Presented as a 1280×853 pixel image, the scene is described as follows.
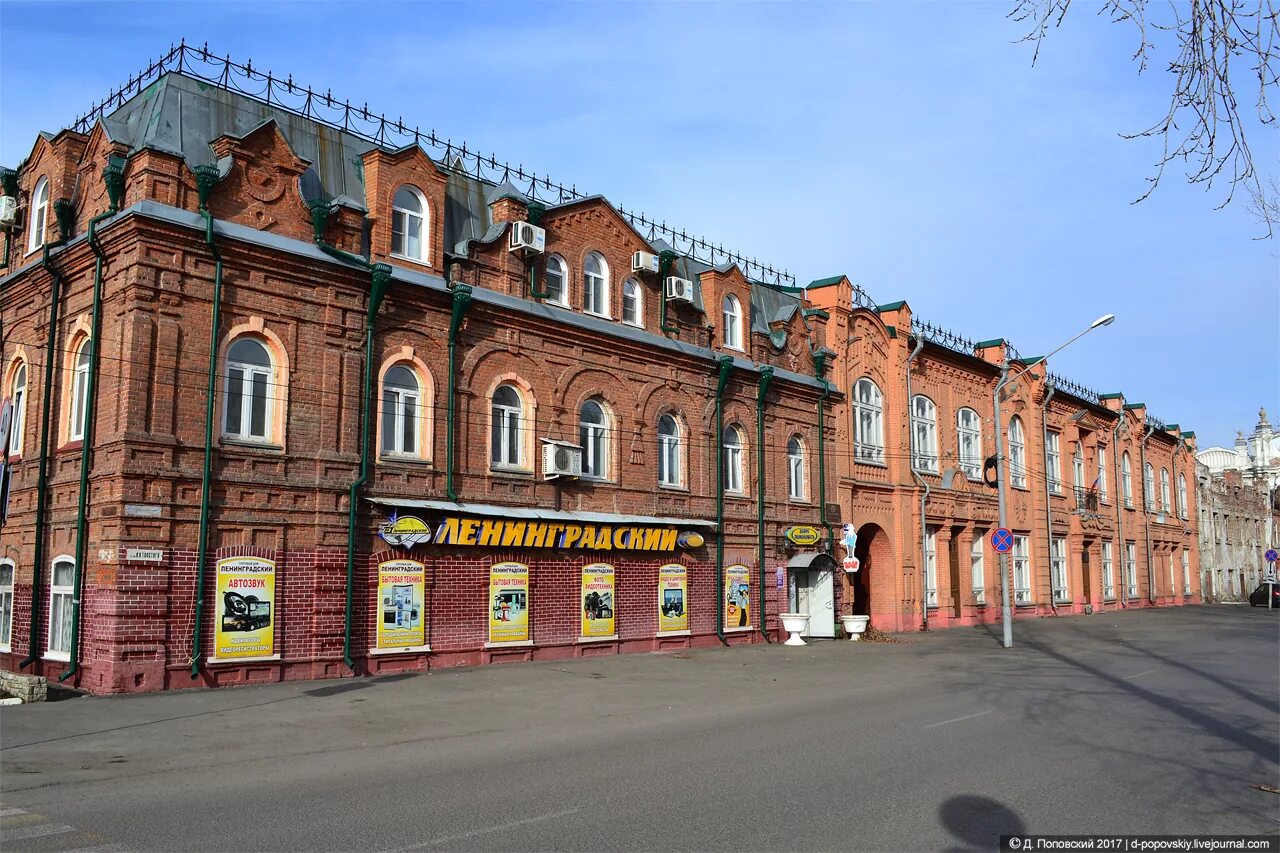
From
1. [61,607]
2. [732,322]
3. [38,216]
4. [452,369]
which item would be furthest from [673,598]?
[38,216]

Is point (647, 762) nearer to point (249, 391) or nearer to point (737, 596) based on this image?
point (249, 391)

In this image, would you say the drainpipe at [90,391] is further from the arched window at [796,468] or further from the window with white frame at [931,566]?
the window with white frame at [931,566]

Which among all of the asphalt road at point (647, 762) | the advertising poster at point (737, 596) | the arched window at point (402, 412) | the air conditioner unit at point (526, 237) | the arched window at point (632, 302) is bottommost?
the asphalt road at point (647, 762)

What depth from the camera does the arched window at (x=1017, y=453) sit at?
3816 cm

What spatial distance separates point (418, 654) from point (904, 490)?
17.5 metres

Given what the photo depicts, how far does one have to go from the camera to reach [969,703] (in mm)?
14086

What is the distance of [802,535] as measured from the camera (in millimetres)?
27203

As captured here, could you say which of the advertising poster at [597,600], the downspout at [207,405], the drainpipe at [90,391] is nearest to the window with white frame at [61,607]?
the drainpipe at [90,391]

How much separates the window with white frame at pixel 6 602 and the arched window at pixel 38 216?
575cm

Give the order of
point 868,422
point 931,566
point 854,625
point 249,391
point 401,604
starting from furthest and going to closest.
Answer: point 931,566 < point 868,422 < point 854,625 < point 401,604 < point 249,391

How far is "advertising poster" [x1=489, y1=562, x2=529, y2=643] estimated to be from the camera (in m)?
19.9

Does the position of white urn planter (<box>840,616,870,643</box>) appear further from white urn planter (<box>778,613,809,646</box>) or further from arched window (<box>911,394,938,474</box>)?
arched window (<box>911,394,938,474</box>)

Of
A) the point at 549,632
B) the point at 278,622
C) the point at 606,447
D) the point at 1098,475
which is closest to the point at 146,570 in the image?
the point at 278,622

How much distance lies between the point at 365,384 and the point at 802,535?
521 inches
